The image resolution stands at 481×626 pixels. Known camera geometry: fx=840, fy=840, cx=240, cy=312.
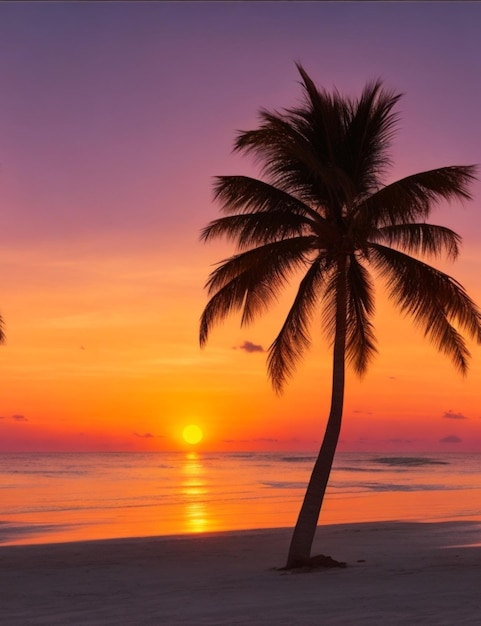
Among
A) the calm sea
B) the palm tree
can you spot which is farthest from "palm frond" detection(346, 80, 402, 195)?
the calm sea

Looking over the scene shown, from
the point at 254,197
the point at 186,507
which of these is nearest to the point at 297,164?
the point at 254,197

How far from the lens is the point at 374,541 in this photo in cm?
2305

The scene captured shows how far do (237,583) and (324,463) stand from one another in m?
3.16

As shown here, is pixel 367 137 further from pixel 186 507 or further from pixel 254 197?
pixel 186 507

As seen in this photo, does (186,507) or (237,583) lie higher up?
(237,583)

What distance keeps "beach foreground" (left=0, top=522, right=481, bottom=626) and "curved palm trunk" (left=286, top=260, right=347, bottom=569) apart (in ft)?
2.20

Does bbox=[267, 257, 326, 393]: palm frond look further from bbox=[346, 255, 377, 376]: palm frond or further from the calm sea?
the calm sea

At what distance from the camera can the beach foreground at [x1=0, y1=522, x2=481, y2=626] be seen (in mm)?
11492

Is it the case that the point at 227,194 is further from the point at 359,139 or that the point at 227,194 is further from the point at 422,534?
the point at 422,534

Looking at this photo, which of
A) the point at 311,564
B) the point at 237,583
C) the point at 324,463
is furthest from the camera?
the point at 324,463

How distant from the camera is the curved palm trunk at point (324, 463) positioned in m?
16.8

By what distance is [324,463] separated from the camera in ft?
55.8

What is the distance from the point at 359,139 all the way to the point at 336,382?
16.4ft

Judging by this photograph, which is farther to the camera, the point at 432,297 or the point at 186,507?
the point at 186,507
